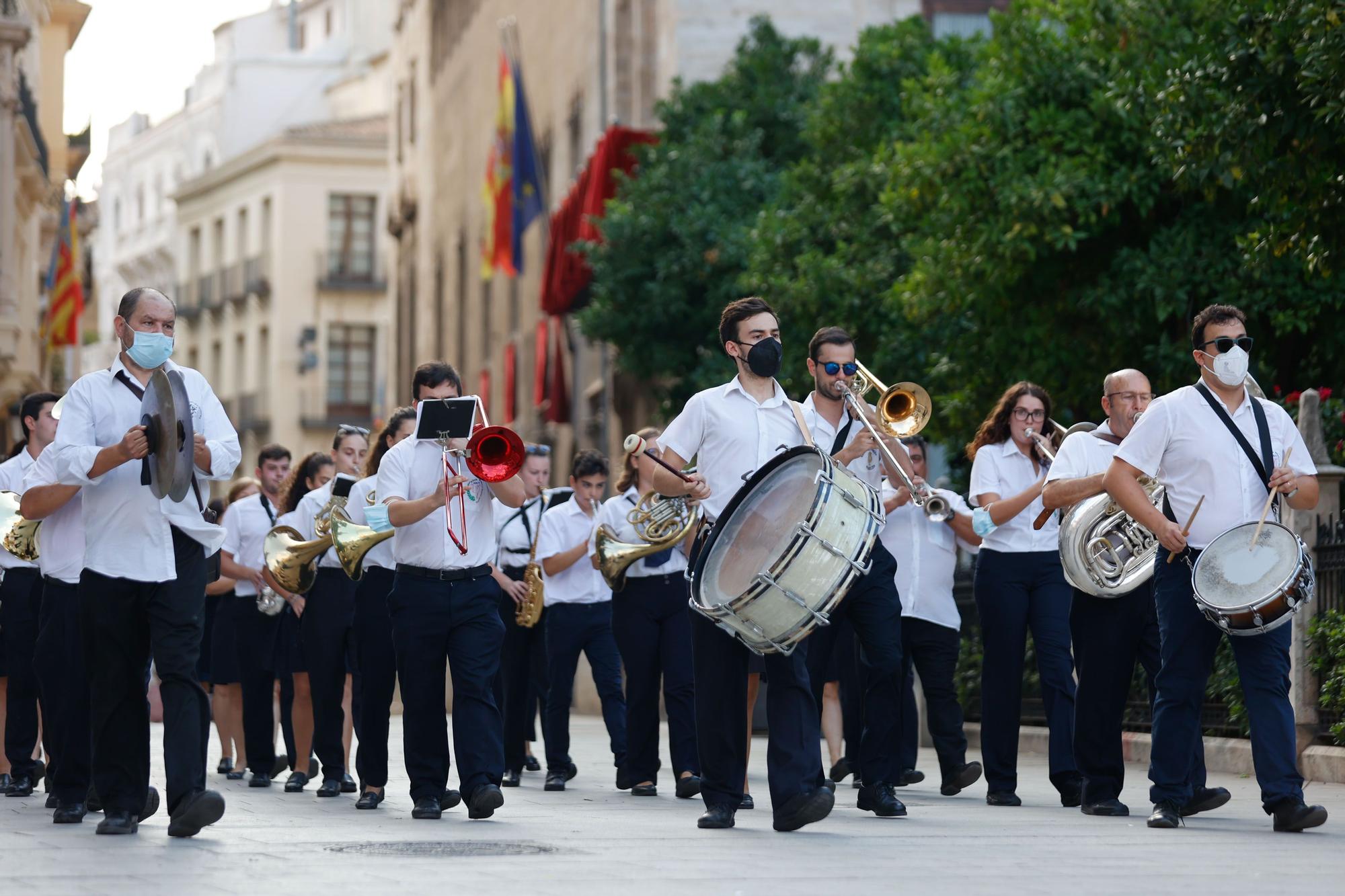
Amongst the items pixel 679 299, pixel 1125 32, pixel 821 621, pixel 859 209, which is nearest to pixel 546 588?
pixel 821 621

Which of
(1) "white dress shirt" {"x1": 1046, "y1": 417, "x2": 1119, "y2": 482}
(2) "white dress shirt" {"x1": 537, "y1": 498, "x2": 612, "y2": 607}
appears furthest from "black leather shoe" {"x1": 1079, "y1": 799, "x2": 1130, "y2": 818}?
(2) "white dress shirt" {"x1": 537, "y1": 498, "x2": 612, "y2": 607}

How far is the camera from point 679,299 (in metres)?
25.4

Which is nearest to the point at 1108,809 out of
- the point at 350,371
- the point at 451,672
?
the point at 451,672

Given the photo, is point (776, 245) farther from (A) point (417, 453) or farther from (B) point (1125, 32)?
(A) point (417, 453)

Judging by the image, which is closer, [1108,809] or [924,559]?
[1108,809]

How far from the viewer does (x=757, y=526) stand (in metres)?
9.18

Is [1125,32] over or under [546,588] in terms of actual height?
over

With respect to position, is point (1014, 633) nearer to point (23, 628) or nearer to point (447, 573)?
point (447, 573)

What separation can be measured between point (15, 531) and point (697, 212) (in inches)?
550

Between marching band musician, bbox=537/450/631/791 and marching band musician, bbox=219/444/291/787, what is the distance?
5.48 feet

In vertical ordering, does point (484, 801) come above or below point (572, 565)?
below

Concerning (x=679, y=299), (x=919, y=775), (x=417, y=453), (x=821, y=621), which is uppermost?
(x=679, y=299)

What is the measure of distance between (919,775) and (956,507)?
1507 millimetres

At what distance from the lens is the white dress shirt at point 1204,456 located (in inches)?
372
